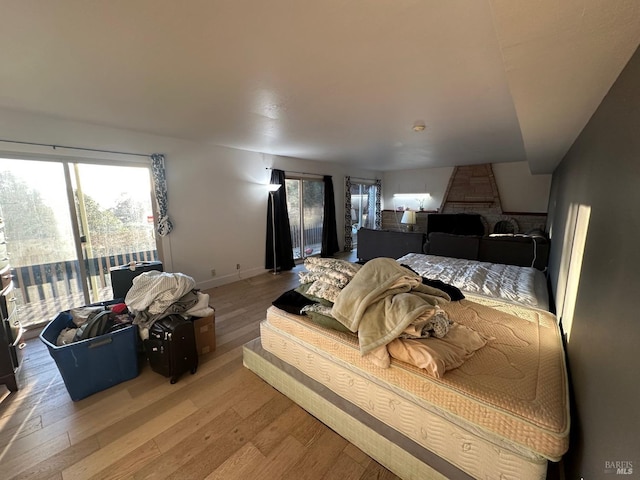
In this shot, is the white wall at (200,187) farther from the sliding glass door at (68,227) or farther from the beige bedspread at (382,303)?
the beige bedspread at (382,303)

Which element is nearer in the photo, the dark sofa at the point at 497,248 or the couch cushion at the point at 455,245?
the dark sofa at the point at 497,248

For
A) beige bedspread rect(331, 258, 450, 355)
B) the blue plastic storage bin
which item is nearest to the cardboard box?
the blue plastic storage bin

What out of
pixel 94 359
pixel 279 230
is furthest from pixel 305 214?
pixel 94 359

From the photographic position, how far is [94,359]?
181 centimetres

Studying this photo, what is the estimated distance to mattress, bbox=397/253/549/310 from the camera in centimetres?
228

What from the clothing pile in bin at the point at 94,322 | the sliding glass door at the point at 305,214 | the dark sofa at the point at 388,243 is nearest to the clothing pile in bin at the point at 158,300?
the clothing pile in bin at the point at 94,322

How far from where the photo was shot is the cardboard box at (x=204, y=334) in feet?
7.31

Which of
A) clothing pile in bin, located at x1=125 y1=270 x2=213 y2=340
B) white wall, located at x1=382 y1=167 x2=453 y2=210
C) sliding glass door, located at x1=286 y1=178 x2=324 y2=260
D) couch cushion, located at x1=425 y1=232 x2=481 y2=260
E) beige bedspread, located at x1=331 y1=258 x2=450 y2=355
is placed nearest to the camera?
beige bedspread, located at x1=331 y1=258 x2=450 y2=355

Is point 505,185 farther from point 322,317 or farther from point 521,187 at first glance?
point 322,317

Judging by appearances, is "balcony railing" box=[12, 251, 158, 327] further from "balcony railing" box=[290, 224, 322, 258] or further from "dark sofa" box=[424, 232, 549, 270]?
"dark sofa" box=[424, 232, 549, 270]

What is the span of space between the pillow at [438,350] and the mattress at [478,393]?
37 mm

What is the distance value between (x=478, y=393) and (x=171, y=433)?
1.74m

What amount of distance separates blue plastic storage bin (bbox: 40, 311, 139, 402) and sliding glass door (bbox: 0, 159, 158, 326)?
113 centimetres

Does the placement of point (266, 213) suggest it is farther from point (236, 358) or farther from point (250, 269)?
point (236, 358)
